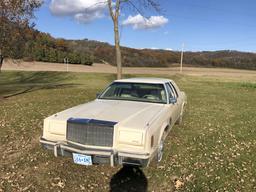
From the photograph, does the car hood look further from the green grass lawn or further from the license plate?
the green grass lawn

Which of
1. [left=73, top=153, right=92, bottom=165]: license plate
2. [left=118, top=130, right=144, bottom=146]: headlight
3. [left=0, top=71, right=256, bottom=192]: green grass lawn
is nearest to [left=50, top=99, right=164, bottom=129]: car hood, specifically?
[left=118, top=130, right=144, bottom=146]: headlight

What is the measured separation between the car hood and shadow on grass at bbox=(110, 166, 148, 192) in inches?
38.5

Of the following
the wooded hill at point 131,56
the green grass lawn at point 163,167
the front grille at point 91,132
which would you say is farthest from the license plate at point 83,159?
the wooded hill at point 131,56

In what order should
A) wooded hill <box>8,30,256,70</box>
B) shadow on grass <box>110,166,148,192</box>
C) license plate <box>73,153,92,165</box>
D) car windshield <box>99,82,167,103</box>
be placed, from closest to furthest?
license plate <box>73,153,92,165</box>
shadow on grass <box>110,166,148,192</box>
car windshield <box>99,82,167,103</box>
wooded hill <box>8,30,256,70</box>

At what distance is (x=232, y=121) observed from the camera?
980 cm

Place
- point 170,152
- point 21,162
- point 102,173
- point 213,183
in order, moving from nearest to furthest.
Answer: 1. point 213,183
2. point 102,173
3. point 21,162
4. point 170,152

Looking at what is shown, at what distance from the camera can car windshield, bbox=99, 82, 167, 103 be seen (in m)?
6.27

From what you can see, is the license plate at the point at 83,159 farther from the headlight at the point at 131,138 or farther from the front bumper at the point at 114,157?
the headlight at the point at 131,138

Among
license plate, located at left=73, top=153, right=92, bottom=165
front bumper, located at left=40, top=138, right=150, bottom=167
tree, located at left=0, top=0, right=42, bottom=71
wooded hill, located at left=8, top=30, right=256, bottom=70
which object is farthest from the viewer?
wooded hill, located at left=8, top=30, right=256, bottom=70

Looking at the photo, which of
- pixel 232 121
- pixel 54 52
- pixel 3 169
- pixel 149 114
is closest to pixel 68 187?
pixel 3 169

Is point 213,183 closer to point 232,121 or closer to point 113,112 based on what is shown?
point 113,112

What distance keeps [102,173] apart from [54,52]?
5901cm

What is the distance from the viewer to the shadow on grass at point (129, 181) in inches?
179

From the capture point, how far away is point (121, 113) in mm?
5074
